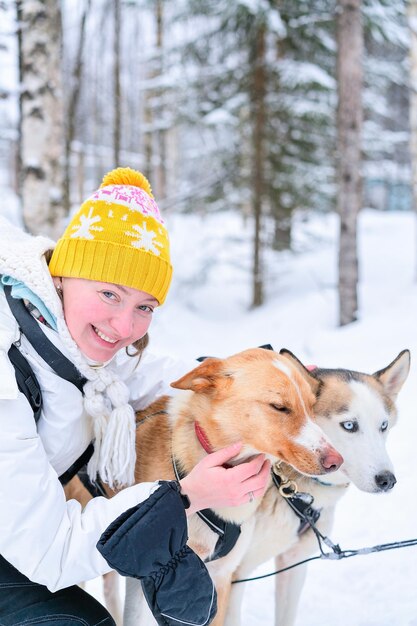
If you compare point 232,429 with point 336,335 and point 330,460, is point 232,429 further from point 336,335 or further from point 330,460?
point 336,335

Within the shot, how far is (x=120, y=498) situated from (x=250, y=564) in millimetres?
1044

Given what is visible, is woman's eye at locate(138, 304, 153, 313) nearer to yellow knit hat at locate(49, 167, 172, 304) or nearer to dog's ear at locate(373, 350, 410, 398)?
yellow knit hat at locate(49, 167, 172, 304)

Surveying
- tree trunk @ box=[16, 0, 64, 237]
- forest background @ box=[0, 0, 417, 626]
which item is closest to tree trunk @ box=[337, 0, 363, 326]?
forest background @ box=[0, 0, 417, 626]

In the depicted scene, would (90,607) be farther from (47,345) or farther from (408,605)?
(408,605)

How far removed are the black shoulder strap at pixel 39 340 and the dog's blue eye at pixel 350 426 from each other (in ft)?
3.73

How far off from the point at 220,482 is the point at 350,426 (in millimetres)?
724

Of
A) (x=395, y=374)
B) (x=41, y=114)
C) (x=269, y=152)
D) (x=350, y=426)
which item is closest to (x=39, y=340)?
(x=350, y=426)

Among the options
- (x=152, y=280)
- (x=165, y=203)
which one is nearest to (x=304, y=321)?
(x=165, y=203)

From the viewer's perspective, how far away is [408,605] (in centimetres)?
267

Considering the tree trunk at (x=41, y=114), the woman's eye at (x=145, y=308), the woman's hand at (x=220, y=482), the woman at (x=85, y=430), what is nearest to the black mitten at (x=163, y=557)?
the woman at (x=85, y=430)

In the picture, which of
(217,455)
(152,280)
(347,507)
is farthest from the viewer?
(347,507)

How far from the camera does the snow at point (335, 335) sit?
3.00 metres

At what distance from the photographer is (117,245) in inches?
79.0

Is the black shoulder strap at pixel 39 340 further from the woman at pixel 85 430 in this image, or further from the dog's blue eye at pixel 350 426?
the dog's blue eye at pixel 350 426
